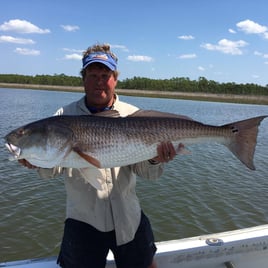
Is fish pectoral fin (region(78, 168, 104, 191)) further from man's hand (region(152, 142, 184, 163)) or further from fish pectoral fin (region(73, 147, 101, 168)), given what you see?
man's hand (region(152, 142, 184, 163))

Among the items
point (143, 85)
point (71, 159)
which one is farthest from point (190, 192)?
point (143, 85)

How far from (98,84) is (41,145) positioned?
0.84 meters

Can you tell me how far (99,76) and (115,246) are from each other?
5.70 feet

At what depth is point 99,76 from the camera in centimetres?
354

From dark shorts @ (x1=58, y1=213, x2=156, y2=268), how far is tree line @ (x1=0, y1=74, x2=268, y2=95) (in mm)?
86875

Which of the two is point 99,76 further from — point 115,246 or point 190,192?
point 190,192

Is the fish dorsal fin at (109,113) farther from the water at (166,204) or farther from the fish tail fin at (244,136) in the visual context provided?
the water at (166,204)

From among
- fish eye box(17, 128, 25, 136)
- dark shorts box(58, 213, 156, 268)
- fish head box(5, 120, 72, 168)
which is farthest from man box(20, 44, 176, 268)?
fish eye box(17, 128, 25, 136)

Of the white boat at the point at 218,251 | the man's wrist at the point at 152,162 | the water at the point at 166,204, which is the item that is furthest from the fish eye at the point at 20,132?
the water at the point at 166,204

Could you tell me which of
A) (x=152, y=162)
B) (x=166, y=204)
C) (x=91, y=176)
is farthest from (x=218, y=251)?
(x=166, y=204)

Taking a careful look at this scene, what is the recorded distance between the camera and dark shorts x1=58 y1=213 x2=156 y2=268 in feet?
11.2

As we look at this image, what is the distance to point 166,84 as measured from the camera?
10612 cm

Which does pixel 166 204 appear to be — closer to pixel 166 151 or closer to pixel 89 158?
pixel 166 151

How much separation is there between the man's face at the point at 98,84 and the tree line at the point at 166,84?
86625 millimetres
